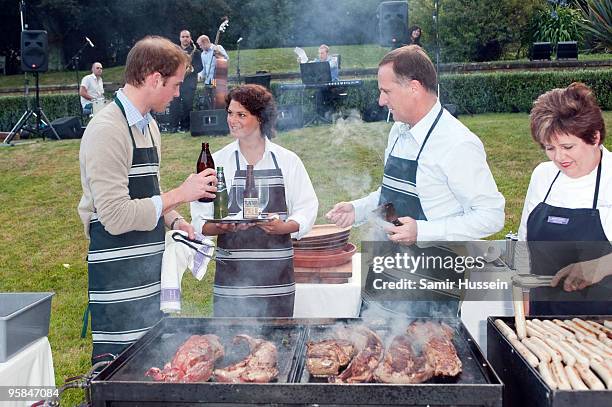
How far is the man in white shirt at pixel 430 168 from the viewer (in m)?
2.96

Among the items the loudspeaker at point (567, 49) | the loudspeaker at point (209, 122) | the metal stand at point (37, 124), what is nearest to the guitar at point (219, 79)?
the loudspeaker at point (209, 122)

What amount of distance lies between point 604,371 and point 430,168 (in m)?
1.22

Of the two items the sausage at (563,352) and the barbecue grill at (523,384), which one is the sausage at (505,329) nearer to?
the barbecue grill at (523,384)

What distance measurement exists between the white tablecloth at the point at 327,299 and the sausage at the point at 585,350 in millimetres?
1804

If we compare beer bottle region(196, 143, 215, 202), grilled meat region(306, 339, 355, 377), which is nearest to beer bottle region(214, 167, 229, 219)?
beer bottle region(196, 143, 215, 202)

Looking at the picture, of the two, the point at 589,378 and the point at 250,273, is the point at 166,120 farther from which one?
the point at 589,378

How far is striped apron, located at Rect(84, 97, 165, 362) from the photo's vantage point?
2.96 m

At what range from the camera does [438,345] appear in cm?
253

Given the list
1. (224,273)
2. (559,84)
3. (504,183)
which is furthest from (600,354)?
(559,84)

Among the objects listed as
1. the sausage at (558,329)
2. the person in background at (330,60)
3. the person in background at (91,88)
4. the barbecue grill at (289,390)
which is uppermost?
the person in background at (330,60)

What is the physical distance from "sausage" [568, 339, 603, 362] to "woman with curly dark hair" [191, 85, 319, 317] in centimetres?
157

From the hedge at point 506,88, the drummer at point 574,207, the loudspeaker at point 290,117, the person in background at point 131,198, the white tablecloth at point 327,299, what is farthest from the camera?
the hedge at point 506,88

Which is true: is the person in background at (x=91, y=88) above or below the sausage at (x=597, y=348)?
above

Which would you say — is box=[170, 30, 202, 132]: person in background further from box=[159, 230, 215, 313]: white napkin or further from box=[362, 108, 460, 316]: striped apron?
box=[362, 108, 460, 316]: striped apron
